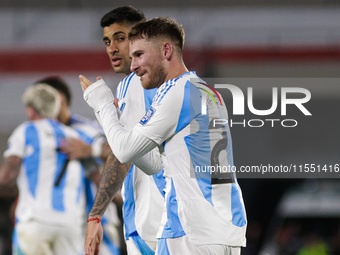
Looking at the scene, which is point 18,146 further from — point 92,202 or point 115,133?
point 115,133

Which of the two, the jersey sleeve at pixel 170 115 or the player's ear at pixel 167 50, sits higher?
the player's ear at pixel 167 50

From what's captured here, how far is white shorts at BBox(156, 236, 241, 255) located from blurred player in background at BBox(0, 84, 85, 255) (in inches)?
144

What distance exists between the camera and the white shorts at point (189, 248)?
2.51m

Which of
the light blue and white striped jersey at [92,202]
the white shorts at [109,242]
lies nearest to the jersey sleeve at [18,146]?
the light blue and white striped jersey at [92,202]

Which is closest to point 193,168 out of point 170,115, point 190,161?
point 190,161

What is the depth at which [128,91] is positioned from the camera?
356cm

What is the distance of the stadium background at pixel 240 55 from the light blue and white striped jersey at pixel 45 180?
4263 mm

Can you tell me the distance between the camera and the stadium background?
37.4 feet

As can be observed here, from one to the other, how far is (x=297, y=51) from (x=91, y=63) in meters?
3.84

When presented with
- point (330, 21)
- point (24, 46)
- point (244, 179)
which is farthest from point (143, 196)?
point (330, 21)

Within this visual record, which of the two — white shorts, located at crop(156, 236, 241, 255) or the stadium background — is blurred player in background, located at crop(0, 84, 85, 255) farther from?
the stadium background

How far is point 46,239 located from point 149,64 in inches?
148

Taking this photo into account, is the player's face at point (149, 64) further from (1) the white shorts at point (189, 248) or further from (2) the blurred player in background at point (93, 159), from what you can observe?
(2) the blurred player in background at point (93, 159)

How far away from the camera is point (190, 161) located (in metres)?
2.58
